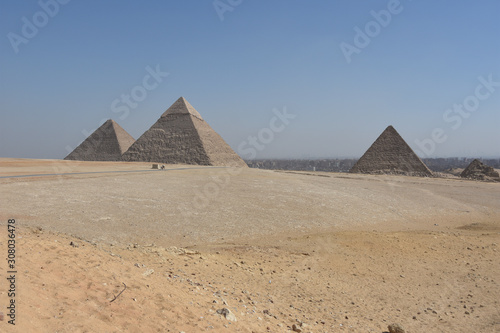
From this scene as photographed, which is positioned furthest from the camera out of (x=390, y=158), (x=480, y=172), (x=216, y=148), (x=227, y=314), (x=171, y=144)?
(x=171, y=144)

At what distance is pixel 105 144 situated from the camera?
67938mm

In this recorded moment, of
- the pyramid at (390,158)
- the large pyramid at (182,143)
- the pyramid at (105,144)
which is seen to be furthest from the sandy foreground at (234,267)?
the pyramid at (105,144)

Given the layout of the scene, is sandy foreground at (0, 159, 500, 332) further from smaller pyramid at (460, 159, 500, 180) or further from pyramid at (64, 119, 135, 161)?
pyramid at (64, 119, 135, 161)

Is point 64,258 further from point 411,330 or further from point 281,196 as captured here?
point 281,196

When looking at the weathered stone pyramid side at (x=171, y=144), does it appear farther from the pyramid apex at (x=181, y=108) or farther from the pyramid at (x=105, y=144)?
the pyramid at (x=105, y=144)

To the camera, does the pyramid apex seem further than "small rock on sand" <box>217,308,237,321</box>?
Yes

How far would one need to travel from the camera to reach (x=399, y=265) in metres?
7.39

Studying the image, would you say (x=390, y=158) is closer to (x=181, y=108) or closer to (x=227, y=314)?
(x=181, y=108)

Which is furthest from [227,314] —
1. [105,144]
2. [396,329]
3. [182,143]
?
[105,144]

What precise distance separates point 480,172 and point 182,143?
48.5 meters

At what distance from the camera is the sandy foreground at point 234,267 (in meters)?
3.75

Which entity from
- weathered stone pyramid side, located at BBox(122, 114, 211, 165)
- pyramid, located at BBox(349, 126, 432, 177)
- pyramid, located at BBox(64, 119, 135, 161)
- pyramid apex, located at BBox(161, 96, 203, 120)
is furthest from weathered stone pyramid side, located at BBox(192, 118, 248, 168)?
pyramid, located at BBox(349, 126, 432, 177)

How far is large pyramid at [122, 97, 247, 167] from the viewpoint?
54156mm

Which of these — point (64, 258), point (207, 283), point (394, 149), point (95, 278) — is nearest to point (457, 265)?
point (207, 283)
